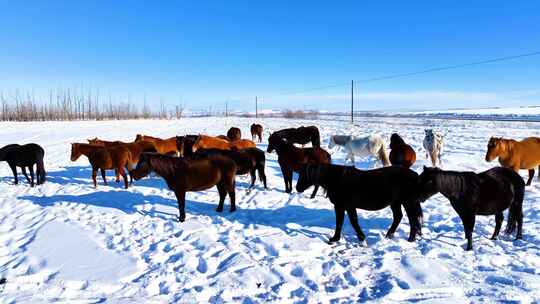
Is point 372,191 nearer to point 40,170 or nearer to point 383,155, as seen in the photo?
point 383,155

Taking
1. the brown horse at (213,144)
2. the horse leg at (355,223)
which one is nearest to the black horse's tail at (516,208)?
the horse leg at (355,223)

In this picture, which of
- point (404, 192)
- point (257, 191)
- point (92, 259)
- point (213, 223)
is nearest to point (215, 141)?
point (257, 191)

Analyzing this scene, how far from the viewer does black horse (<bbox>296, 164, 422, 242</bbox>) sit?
452cm

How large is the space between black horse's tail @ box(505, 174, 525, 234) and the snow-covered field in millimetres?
227

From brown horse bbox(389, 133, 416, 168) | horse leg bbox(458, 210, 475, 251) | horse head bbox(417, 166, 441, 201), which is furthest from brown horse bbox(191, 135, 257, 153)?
horse leg bbox(458, 210, 475, 251)

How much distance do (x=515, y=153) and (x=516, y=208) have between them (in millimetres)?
3634

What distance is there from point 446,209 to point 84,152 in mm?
9762

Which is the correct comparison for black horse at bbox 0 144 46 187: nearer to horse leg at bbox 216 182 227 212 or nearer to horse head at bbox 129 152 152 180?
horse head at bbox 129 152 152 180

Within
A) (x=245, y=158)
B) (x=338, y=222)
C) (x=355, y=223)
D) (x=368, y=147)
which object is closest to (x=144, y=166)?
(x=245, y=158)

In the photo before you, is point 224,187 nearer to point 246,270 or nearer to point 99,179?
point 246,270

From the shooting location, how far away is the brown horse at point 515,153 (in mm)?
7320

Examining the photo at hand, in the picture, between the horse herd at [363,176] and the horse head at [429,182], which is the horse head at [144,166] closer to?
the horse herd at [363,176]

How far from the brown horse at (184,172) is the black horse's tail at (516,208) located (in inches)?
190

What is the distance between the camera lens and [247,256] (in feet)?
14.3
